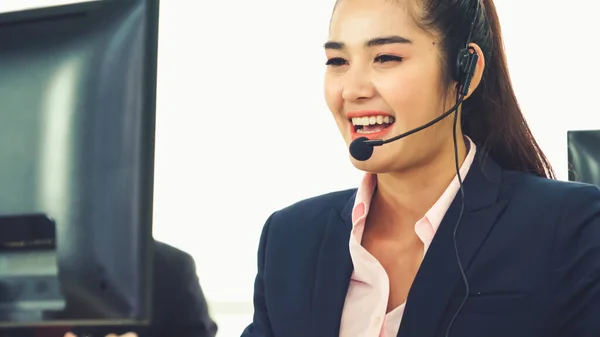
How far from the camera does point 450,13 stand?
116cm

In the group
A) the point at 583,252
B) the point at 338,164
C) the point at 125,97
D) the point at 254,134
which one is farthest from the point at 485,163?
the point at 254,134

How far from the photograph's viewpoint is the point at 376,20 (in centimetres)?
112

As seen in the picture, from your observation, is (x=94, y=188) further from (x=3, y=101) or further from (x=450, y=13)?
(x=450, y=13)

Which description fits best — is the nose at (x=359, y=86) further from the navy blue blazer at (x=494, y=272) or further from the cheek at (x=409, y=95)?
the navy blue blazer at (x=494, y=272)

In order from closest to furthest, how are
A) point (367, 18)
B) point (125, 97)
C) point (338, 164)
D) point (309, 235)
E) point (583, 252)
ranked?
1. point (125, 97)
2. point (583, 252)
3. point (367, 18)
4. point (309, 235)
5. point (338, 164)

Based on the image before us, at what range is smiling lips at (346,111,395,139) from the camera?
3.76ft

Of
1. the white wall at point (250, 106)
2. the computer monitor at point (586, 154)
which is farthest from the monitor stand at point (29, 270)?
the white wall at point (250, 106)

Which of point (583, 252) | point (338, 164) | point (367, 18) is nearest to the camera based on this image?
point (583, 252)

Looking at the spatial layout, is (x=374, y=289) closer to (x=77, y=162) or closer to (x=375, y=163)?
(x=375, y=163)

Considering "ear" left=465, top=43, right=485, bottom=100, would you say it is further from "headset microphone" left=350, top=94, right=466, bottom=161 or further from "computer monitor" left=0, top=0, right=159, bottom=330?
"computer monitor" left=0, top=0, right=159, bottom=330

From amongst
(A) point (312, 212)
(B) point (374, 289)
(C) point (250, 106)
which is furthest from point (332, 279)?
(C) point (250, 106)

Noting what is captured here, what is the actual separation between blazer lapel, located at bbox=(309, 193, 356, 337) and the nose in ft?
0.79

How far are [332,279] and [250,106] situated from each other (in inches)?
49.7

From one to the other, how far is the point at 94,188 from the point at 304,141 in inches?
64.6
